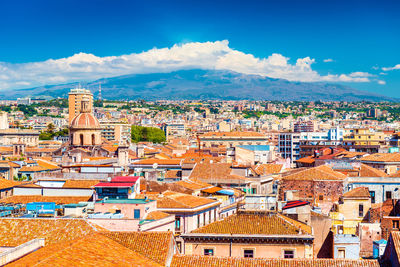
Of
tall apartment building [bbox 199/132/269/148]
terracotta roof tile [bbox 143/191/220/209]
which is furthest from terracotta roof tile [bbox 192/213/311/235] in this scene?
tall apartment building [bbox 199/132/269/148]

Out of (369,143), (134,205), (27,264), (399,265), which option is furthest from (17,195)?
(369,143)

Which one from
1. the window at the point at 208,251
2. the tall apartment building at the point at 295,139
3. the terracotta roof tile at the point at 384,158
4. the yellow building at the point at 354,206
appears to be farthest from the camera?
the tall apartment building at the point at 295,139

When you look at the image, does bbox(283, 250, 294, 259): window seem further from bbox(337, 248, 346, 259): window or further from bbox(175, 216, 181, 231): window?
bbox(175, 216, 181, 231): window

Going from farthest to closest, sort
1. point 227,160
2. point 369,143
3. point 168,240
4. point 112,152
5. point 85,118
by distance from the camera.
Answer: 1. point 369,143
2. point 85,118
3. point 112,152
4. point 227,160
5. point 168,240

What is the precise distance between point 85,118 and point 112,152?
769 centimetres

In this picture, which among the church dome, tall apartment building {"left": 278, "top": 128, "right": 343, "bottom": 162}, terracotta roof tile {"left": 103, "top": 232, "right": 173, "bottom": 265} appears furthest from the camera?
tall apartment building {"left": 278, "top": 128, "right": 343, "bottom": 162}

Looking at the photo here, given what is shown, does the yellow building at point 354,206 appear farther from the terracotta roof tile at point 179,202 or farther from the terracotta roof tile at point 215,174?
the terracotta roof tile at point 179,202

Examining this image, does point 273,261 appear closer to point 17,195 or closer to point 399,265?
point 399,265

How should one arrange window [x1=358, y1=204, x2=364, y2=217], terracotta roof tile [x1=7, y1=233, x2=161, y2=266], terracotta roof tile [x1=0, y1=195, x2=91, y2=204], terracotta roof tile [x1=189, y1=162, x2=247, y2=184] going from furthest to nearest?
terracotta roof tile [x1=189, y1=162, x2=247, y2=184], window [x1=358, y1=204, x2=364, y2=217], terracotta roof tile [x1=0, y1=195, x2=91, y2=204], terracotta roof tile [x1=7, y1=233, x2=161, y2=266]

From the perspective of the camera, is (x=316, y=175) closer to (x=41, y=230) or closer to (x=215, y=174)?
(x=215, y=174)

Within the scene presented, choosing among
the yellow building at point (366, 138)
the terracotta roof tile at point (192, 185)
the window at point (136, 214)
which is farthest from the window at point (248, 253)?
the yellow building at point (366, 138)

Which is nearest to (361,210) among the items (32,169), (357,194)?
(357,194)

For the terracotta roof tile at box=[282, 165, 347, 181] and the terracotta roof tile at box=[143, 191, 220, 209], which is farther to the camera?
the terracotta roof tile at box=[282, 165, 347, 181]

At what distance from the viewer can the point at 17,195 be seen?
3331 cm
